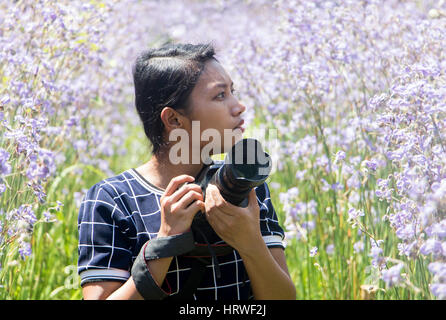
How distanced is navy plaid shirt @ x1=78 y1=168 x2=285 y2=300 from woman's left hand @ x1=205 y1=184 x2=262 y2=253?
0.18 meters

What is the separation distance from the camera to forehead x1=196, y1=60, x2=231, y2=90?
2013mm

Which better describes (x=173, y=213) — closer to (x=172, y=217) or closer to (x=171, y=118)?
(x=172, y=217)

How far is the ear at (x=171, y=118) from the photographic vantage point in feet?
6.64

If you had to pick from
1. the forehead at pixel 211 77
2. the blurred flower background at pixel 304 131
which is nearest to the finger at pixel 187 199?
the forehead at pixel 211 77

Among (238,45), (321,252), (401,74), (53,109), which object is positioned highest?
(238,45)

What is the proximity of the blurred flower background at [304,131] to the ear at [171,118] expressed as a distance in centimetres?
44

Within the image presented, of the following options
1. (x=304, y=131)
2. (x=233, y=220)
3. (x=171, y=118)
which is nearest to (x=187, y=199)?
(x=233, y=220)

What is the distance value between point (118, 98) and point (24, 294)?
2.45 meters

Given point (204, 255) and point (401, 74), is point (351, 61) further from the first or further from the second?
point (204, 255)

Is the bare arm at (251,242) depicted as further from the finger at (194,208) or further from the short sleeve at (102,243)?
the short sleeve at (102,243)

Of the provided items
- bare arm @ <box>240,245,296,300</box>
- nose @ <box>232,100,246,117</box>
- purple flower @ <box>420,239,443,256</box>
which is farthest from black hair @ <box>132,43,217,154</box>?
purple flower @ <box>420,239,443,256</box>

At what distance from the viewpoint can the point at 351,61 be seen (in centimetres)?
312

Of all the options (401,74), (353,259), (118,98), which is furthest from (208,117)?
(118,98)

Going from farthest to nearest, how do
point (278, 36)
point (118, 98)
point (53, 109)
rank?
point (118, 98) → point (278, 36) → point (53, 109)
